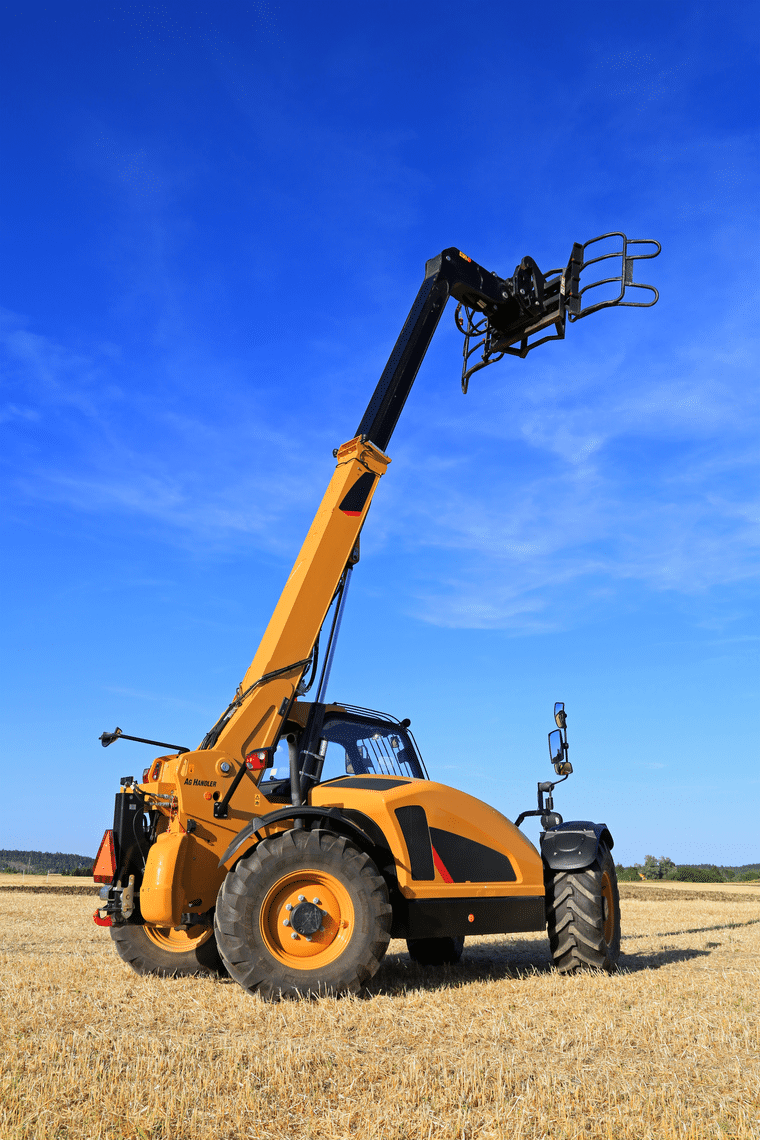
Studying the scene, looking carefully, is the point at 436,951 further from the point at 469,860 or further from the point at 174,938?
the point at 174,938

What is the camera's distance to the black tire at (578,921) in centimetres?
816

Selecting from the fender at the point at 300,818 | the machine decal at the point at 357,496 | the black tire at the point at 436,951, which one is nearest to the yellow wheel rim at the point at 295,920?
the fender at the point at 300,818

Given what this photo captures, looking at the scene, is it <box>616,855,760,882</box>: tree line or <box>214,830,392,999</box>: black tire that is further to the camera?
<box>616,855,760,882</box>: tree line

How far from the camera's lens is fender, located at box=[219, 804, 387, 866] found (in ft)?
23.1

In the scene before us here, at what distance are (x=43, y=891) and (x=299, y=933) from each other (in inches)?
808

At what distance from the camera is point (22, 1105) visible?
389 cm

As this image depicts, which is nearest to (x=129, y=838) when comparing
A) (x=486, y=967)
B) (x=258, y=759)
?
(x=258, y=759)

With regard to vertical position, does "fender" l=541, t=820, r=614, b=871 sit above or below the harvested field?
above

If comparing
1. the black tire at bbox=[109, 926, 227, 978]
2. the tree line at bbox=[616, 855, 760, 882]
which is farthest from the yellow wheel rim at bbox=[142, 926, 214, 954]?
the tree line at bbox=[616, 855, 760, 882]

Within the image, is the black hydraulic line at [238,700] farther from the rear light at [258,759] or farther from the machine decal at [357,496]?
the machine decal at [357,496]

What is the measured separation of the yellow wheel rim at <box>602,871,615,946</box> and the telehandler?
0.03m

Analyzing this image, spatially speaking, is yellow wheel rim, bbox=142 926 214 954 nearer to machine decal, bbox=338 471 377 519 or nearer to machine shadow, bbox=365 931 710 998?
machine shadow, bbox=365 931 710 998

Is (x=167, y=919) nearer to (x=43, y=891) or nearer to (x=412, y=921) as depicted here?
(x=412, y=921)

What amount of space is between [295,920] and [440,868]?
142 centimetres
